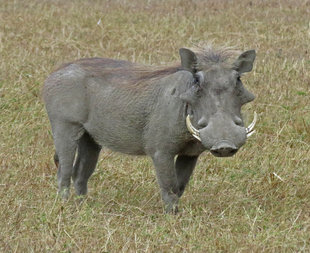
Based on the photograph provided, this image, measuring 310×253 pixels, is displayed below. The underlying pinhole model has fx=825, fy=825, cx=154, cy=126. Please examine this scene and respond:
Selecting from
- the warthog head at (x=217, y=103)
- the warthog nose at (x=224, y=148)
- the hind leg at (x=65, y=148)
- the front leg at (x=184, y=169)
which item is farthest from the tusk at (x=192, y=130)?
the hind leg at (x=65, y=148)

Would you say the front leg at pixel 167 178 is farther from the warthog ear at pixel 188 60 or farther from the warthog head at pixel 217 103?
the warthog ear at pixel 188 60

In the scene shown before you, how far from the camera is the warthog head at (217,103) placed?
493cm

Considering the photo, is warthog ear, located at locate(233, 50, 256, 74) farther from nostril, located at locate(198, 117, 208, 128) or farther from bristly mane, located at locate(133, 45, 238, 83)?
nostril, located at locate(198, 117, 208, 128)

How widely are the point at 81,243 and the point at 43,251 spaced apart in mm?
233

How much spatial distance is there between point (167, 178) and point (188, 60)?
838mm

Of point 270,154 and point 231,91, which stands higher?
point 231,91

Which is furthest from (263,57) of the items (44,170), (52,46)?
(44,170)

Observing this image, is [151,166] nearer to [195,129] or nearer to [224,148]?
[195,129]

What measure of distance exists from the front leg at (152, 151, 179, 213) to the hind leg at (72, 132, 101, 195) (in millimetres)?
834

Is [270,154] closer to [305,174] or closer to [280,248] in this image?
[305,174]

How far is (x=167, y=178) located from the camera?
5.58m

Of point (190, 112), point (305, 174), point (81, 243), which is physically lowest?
point (305, 174)

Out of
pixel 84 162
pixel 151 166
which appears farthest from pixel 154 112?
pixel 151 166

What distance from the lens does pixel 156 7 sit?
1392cm
